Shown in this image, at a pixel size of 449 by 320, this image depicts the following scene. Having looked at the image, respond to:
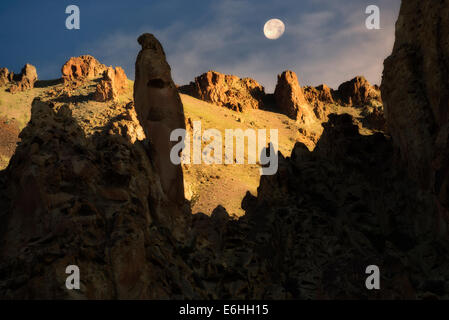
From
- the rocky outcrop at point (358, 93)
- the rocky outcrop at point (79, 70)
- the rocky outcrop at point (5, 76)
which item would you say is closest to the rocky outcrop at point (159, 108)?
the rocky outcrop at point (358, 93)

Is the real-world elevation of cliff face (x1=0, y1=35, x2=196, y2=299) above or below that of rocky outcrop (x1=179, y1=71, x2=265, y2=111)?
below

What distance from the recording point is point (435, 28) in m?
18.4

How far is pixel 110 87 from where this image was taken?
89.0m

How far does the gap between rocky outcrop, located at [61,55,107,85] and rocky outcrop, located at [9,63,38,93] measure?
805cm

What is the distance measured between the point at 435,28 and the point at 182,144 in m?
12.4

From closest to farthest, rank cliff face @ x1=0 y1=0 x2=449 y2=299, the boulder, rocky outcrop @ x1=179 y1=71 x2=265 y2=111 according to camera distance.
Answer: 1. cliff face @ x1=0 y1=0 x2=449 y2=299
2. rocky outcrop @ x1=179 y1=71 x2=265 y2=111
3. the boulder

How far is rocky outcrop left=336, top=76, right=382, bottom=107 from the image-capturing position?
→ 105 metres

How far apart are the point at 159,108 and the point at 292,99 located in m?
92.6

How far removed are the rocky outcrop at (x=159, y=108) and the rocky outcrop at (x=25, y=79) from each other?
3883 inches

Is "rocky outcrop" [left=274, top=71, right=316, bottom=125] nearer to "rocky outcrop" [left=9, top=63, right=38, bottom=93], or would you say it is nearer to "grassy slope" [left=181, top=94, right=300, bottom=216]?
"grassy slope" [left=181, top=94, right=300, bottom=216]

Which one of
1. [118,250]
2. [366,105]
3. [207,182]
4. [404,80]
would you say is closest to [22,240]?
[118,250]

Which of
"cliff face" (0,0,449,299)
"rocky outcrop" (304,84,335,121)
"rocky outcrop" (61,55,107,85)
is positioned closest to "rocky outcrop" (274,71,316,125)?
"rocky outcrop" (304,84,335,121)

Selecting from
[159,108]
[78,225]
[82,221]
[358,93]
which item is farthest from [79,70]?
[78,225]

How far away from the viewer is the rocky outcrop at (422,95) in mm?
16469
